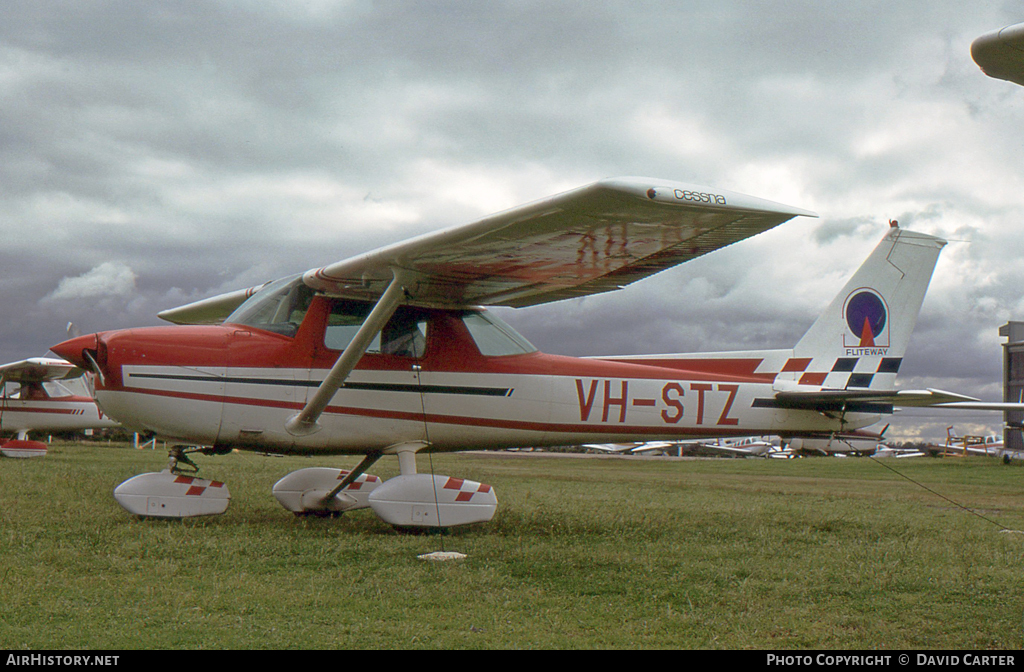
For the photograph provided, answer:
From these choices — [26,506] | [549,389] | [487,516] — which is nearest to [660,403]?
[549,389]

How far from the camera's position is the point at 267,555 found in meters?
5.54

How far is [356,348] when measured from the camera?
257 inches

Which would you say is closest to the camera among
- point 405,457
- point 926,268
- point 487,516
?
point 487,516

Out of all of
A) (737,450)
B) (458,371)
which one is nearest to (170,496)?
(458,371)

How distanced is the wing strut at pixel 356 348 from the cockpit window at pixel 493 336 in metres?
1.27

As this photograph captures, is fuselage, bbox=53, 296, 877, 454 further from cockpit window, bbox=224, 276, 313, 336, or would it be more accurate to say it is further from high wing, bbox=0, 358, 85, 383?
high wing, bbox=0, 358, 85, 383

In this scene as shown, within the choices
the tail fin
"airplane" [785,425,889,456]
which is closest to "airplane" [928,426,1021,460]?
"airplane" [785,425,889,456]

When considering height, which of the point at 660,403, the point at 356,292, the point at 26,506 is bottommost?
the point at 26,506

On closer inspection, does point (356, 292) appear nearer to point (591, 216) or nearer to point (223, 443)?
point (223, 443)

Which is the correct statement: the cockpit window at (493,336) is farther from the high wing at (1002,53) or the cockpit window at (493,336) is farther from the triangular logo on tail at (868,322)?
the high wing at (1002,53)

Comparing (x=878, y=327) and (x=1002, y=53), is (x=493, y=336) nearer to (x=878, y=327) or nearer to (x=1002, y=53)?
(x=878, y=327)

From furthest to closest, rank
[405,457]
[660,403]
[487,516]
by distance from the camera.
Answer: [660,403] < [405,457] < [487,516]

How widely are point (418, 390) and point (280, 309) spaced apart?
155 cm

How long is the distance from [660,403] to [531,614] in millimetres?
4373
